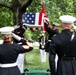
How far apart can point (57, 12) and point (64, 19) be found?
500 inches

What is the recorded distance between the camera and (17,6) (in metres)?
16.9

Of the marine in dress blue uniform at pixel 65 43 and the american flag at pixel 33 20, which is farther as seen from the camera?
the american flag at pixel 33 20

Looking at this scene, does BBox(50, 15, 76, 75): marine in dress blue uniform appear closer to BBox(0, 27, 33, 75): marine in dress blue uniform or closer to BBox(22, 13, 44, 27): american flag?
BBox(0, 27, 33, 75): marine in dress blue uniform

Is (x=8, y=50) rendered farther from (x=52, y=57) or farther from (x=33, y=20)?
(x=33, y=20)

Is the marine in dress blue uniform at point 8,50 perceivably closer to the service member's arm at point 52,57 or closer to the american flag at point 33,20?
the service member's arm at point 52,57

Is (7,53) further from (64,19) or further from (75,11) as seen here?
(75,11)

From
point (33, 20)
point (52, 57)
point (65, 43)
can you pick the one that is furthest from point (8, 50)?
point (33, 20)

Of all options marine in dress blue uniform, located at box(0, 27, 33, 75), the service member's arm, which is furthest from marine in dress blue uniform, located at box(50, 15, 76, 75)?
marine in dress blue uniform, located at box(0, 27, 33, 75)

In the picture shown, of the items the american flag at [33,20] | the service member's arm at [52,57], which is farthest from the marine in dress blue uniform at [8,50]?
the american flag at [33,20]

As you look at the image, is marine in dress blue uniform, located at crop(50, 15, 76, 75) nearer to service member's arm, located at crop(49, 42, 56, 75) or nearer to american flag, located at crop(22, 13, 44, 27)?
service member's arm, located at crop(49, 42, 56, 75)

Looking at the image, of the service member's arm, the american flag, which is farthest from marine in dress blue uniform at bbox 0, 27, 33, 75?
the american flag

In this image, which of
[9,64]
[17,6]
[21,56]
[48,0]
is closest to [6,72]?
[9,64]

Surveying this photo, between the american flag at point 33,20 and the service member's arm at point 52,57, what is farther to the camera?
the american flag at point 33,20

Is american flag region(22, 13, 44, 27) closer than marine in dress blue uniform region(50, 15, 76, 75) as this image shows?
No
